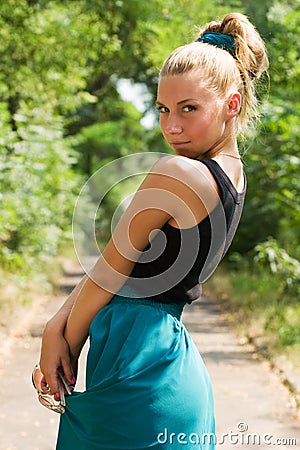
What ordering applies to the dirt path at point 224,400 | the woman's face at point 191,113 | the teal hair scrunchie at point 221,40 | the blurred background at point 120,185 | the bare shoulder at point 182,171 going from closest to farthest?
the bare shoulder at point 182,171 < the woman's face at point 191,113 < the teal hair scrunchie at point 221,40 < the dirt path at point 224,400 < the blurred background at point 120,185

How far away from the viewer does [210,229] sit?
2.41 m

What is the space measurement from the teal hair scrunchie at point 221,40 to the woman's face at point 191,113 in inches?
7.4

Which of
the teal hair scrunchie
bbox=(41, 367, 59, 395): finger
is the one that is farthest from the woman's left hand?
the teal hair scrunchie

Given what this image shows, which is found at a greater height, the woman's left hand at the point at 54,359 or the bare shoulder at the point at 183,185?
the bare shoulder at the point at 183,185

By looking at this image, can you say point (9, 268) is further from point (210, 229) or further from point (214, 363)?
point (210, 229)

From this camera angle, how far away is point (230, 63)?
8.36 ft

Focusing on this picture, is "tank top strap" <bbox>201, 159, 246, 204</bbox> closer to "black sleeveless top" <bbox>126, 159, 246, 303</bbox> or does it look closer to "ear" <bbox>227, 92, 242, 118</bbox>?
"black sleeveless top" <bbox>126, 159, 246, 303</bbox>

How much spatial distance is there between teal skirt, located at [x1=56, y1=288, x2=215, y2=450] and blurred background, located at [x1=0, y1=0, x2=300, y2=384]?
6.79 metres

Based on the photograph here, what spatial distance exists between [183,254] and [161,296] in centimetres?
14

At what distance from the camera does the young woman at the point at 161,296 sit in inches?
92.0

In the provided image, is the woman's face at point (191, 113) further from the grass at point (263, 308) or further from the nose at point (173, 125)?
the grass at point (263, 308)

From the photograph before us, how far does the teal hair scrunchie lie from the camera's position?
8.50ft

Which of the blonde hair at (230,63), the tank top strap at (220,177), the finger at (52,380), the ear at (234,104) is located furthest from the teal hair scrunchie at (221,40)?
the finger at (52,380)

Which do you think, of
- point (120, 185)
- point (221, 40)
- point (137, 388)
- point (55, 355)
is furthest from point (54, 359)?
point (120, 185)
